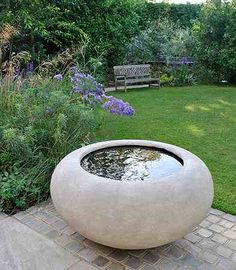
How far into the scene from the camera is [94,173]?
2.43 metres

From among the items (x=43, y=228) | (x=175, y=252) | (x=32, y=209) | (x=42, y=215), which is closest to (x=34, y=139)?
(x=32, y=209)

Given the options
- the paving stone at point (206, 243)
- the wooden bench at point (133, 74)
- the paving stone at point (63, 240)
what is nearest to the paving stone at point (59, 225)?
the paving stone at point (63, 240)

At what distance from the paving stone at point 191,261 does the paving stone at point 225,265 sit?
5.2 inches

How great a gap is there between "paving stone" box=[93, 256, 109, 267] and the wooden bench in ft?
24.0

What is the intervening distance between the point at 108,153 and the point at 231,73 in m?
8.21

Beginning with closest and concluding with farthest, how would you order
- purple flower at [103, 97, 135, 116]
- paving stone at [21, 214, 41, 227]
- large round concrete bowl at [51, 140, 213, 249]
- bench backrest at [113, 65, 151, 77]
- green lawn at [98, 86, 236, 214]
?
large round concrete bowl at [51, 140, 213, 249], paving stone at [21, 214, 41, 227], green lawn at [98, 86, 236, 214], purple flower at [103, 97, 135, 116], bench backrest at [113, 65, 151, 77]

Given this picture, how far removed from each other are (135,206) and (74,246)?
77cm

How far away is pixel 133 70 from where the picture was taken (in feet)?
32.5

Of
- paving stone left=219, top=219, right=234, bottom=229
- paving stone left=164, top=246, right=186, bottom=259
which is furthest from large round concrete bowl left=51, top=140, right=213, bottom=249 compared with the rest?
paving stone left=219, top=219, right=234, bottom=229

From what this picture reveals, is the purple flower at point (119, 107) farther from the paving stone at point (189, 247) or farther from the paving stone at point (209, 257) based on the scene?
the paving stone at point (209, 257)

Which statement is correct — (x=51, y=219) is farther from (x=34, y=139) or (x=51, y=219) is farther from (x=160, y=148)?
(x=160, y=148)

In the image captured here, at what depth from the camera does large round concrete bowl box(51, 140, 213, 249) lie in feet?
6.81

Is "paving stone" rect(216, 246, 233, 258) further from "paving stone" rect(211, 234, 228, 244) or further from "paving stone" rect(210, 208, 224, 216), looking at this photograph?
"paving stone" rect(210, 208, 224, 216)

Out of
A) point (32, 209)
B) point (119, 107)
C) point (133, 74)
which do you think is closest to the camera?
point (32, 209)
